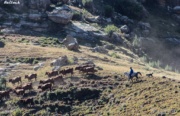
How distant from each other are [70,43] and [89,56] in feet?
22.1

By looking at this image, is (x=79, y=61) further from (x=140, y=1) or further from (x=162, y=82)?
(x=140, y=1)

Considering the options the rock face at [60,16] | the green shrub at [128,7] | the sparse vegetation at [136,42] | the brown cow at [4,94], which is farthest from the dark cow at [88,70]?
the green shrub at [128,7]

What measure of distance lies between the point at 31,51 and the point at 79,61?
11.9m

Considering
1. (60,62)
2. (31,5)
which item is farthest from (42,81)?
(31,5)

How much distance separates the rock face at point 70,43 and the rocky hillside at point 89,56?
0.21 metres

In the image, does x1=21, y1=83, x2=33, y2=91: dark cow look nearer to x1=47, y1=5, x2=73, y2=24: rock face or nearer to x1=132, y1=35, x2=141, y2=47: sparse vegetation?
x1=47, y1=5, x2=73, y2=24: rock face

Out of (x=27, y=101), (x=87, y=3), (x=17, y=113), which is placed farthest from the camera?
(x=87, y=3)

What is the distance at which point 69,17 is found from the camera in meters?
91.4

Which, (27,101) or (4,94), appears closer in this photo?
(27,101)

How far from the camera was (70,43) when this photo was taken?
3135 inches

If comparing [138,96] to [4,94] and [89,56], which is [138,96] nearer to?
[4,94]

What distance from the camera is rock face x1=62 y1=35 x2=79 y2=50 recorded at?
78.1 m

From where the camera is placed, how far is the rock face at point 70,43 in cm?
7806

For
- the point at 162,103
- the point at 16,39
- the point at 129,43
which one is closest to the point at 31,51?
the point at 16,39
